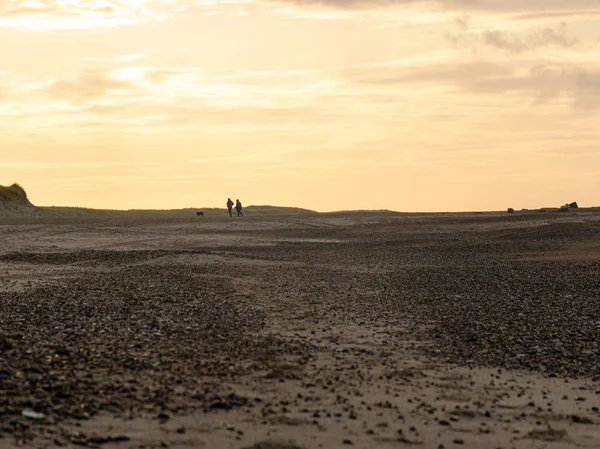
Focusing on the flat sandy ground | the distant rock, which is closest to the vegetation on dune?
the distant rock

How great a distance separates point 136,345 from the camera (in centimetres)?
1438

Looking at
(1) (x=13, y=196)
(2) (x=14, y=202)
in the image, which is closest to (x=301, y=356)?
(2) (x=14, y=202)

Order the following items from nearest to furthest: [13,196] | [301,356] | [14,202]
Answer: [301,356]
[14,202]
[13,196]

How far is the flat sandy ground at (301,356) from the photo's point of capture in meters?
9.85

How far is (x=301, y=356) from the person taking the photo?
14180 mm

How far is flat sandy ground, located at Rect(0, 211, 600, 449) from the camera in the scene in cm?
985

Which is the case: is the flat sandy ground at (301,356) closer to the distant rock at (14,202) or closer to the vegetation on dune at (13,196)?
the distant rock at (14,202)

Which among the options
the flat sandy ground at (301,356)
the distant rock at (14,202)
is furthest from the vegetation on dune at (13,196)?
the flat sandy ground at (301,356)

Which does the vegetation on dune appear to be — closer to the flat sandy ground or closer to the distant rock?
the distant rock

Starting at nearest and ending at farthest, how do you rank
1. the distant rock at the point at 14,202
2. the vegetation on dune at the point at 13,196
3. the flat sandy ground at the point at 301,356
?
the flat sandy ground at the point at 301,356 < the distant rock at the point at 14,202 < the vegetation on dune at the point at 13,196

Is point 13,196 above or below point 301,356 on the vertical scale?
above

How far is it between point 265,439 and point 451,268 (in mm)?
A: 23295

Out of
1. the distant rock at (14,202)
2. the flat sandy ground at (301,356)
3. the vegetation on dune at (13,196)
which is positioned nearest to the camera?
the flat sandy ground at (301,356)

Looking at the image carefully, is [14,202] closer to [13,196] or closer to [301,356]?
[13,196]
